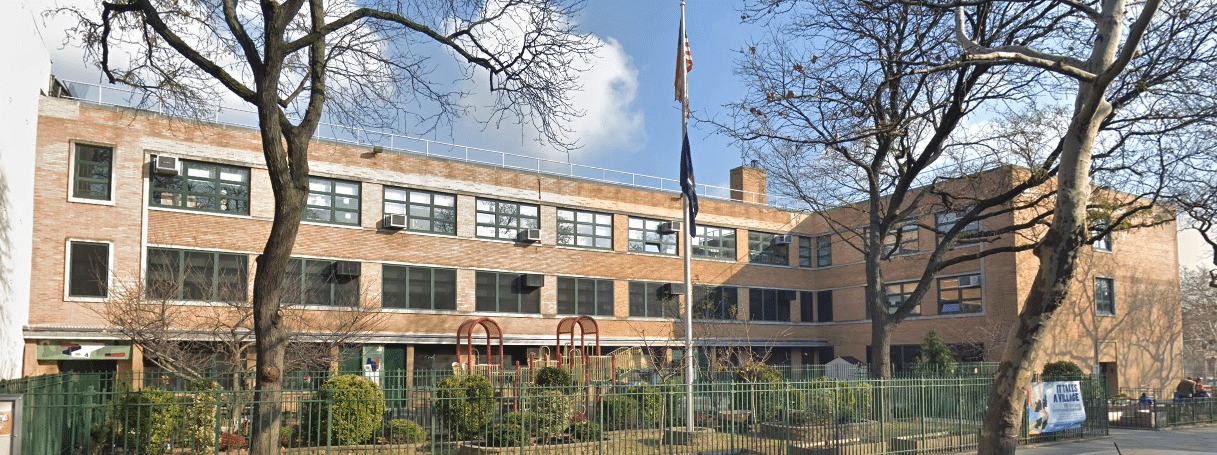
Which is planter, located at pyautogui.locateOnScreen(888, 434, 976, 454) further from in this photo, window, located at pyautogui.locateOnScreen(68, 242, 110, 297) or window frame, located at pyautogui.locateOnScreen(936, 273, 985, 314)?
window, located at pyautogui.locateOnScreen(68, 242, 110, 297)

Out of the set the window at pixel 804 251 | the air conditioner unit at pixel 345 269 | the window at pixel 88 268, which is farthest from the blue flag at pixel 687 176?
the window at pixel 804 251

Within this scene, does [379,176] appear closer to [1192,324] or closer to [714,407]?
[714,407]

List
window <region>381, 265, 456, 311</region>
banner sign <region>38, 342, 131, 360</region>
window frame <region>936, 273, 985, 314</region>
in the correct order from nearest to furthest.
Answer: banner sign <region>38, 342, 131, 360</region> → window <region>381, 265, 456, 311</region> → window frame <region>936, 273, 985, 314</region>

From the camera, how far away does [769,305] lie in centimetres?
4419

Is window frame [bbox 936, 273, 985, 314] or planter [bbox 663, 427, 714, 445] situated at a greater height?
window frame [bbox 936, 273, 985, 314]

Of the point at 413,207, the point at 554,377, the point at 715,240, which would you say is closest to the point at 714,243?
the point at 715,240

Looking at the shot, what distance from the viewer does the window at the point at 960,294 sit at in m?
38.5

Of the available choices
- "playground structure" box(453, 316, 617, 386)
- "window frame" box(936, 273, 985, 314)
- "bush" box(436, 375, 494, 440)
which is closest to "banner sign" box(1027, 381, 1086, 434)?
"playground structure" box(453, 316, 617, 386)

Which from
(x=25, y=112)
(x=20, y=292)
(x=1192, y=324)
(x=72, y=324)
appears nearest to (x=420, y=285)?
(x=72, y=324)

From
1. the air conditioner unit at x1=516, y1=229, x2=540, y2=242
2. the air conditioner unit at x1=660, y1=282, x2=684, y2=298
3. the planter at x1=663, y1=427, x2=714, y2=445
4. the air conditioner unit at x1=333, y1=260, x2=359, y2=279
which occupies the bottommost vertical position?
the planter at x1=663, y1=427, x2=714, y2=445

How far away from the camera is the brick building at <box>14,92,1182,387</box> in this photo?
26297 mm

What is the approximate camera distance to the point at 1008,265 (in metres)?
37.0

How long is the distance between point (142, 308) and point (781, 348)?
30.4m

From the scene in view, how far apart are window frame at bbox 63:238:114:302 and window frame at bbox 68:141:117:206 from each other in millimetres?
1162
